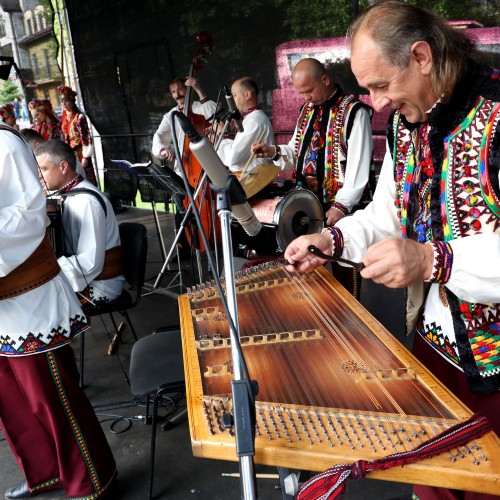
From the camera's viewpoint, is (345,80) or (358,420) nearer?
(358,420)

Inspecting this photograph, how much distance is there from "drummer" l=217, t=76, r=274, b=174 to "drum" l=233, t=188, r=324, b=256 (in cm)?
114

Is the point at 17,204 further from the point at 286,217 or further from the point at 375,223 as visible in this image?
the point at 286,217

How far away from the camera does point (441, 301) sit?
4.54 feet

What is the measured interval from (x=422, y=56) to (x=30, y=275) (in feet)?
5.22

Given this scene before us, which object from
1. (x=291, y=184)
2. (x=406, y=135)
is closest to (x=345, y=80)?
(x=291, y=184)

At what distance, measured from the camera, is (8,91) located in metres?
10.5

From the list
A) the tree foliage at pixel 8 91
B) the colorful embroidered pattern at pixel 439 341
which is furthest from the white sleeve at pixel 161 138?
the tree foliage at pixel 8 91

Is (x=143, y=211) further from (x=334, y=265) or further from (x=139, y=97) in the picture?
(x=334, y=265)

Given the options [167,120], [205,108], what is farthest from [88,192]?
[205,108]

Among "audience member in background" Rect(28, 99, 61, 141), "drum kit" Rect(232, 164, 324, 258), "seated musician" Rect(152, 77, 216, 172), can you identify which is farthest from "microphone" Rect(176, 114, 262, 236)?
"audience member in background" Rect(28, 99, 61, 141)

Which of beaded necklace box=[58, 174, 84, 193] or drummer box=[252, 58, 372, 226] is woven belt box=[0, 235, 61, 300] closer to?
beaded necklace box=[58, 174, 84, 193]

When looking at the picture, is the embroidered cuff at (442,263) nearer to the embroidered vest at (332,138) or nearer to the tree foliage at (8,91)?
the embroidered vest at (332,138)

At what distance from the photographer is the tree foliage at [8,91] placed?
33.6ft

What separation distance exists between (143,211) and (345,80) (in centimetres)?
437
